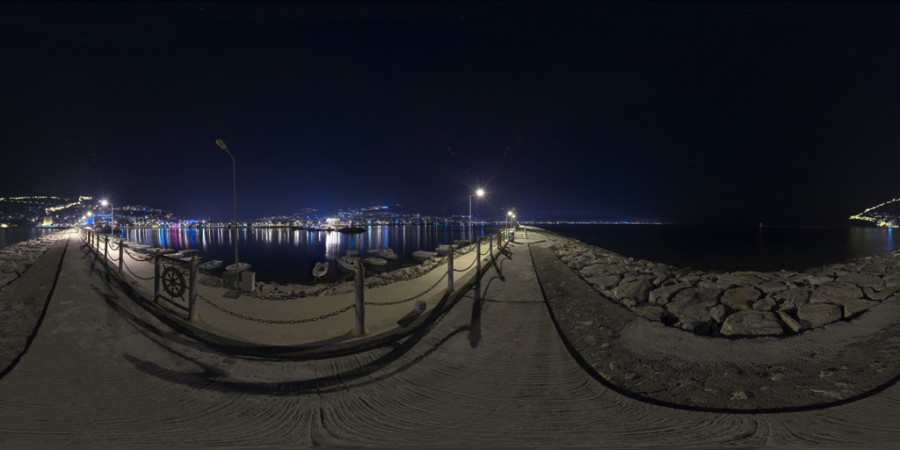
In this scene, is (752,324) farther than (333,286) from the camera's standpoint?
No

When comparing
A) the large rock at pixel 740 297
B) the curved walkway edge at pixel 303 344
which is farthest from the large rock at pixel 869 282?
the curved walkway edge at pixel 303 344

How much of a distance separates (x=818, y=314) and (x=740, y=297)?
5.79 ft

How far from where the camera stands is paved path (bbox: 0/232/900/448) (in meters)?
3.31

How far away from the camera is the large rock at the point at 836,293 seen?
24.5ft

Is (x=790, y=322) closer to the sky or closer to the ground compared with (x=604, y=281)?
closer to the ground

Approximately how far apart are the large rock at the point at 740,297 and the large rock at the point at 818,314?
117 centimetres

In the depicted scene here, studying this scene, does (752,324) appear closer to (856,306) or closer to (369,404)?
(856,306)

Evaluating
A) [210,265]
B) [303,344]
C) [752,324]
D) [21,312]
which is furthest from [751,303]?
[210,265]

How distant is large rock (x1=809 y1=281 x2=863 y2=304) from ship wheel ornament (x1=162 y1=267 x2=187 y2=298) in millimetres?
14613

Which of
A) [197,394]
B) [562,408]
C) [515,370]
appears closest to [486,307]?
[515,370]

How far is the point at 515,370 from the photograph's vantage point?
4738 mm

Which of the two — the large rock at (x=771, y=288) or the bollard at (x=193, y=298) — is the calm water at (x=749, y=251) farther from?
the bollard at (x=193, y=298)

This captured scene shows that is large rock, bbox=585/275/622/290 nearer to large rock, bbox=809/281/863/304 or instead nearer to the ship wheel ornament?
large rock, bbox=809/281/863/304

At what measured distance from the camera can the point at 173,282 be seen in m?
7.98
